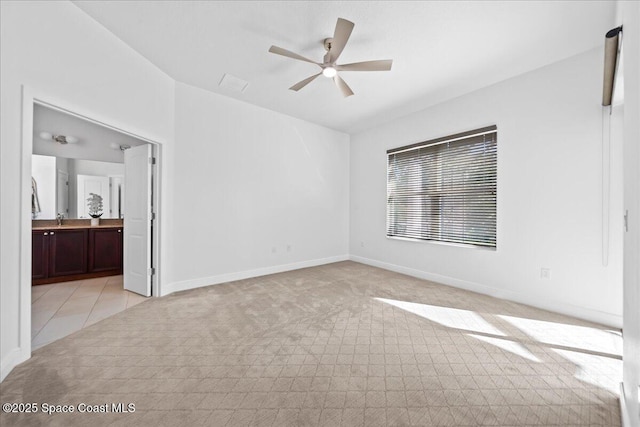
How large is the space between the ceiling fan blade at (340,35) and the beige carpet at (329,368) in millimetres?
2681

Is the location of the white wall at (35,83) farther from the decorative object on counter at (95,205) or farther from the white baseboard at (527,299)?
the white baseboard at (527,299)

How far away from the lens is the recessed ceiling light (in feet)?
11.4

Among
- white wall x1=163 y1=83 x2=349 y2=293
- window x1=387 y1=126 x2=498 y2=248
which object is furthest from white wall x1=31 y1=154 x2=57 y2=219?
window x1=387 y1=126 x2=498 y2=248

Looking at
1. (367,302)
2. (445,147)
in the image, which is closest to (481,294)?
(367,302)

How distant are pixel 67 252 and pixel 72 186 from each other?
130cm

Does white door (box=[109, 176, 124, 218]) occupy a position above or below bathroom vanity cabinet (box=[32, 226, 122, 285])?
above

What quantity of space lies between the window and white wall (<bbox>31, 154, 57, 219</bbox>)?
6.07 metres

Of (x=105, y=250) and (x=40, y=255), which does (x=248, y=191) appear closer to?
(x=105, y=250)

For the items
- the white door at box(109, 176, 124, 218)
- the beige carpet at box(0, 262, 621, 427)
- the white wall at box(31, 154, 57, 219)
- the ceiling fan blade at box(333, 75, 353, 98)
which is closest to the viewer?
the beige carpet at box(0, 262, 621, 427)

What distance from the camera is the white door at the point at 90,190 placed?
488 centimetres

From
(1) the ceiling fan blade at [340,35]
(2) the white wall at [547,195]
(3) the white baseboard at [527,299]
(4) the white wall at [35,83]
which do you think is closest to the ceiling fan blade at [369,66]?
(1) the ceiling fan blade at [340,35]

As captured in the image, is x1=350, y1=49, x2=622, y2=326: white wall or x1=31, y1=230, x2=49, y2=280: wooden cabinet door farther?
x1=31, y1=230, x2=49, y2=280: wooden cabinet door

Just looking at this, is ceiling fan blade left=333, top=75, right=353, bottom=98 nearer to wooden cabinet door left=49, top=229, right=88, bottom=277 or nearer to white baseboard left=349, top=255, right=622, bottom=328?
white baseboard left=349, top=255, right=622, bottom=328

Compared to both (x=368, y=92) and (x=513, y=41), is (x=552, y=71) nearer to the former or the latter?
(x=513, y=41)
